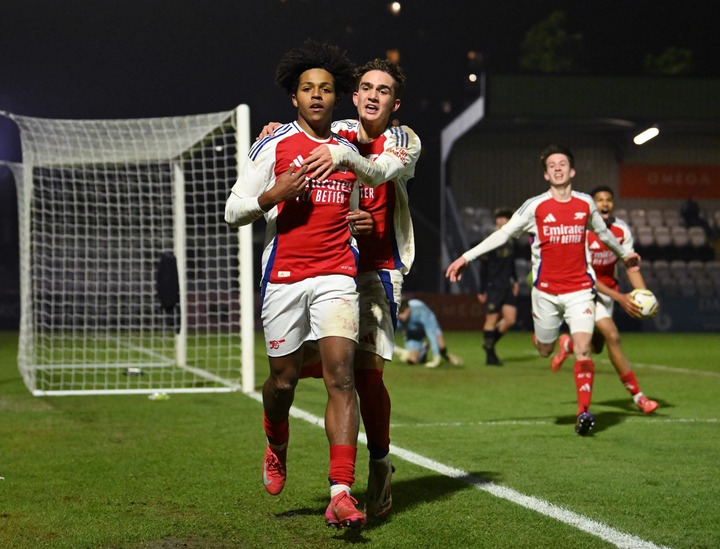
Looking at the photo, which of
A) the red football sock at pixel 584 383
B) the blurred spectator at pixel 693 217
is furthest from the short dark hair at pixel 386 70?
the blurred spectator at pixel 693 217

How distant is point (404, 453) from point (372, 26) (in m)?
30.8

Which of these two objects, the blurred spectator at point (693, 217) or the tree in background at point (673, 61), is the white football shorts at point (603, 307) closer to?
the blurred spectator at point (693, 217)

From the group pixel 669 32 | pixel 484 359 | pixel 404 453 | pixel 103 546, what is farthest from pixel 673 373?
pixel 669 32

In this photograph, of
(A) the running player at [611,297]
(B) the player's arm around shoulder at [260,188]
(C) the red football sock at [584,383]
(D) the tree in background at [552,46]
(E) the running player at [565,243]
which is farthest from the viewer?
(D) the tree in background at [552,46]

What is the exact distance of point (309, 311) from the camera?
4.91 metres

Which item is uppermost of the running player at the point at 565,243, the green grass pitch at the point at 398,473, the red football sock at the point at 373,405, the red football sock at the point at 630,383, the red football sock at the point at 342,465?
the running player at the point at 565,243

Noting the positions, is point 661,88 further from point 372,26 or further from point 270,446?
point 270,446

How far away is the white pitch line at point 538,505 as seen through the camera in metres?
4.50

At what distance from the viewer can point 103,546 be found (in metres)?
4.55

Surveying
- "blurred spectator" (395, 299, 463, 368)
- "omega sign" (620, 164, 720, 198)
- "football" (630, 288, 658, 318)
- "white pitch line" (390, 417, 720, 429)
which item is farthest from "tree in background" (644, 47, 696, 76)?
"white pitch line" (390, 417, 720, 429)

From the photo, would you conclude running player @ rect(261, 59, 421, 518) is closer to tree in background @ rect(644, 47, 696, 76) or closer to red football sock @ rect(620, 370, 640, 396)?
red football sock @ rect(620, 370, 640, 396)

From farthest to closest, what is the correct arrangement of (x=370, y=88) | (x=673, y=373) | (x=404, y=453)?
(x=673, y=373) → (x=404, y=453) → (x=370, y=88)

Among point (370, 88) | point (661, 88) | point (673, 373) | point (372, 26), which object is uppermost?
point (372, 26)

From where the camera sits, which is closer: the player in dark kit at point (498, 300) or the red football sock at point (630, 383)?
the red football sock at point (630, 383)
